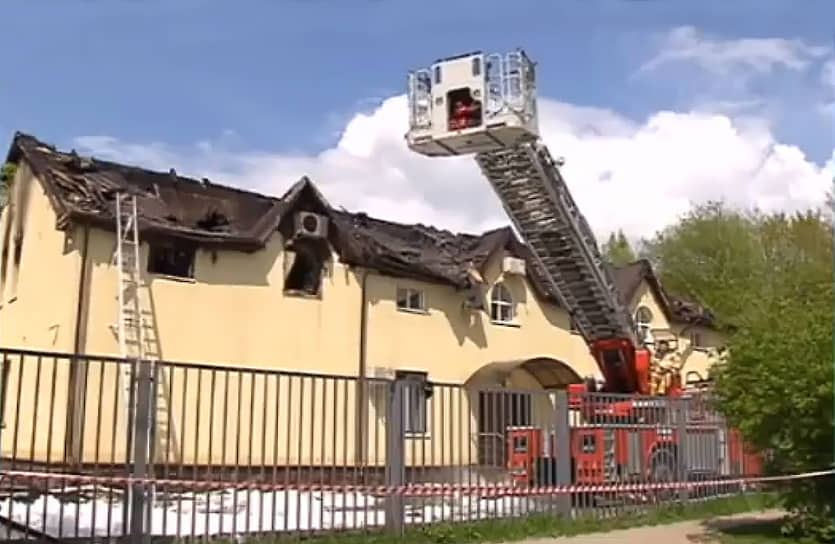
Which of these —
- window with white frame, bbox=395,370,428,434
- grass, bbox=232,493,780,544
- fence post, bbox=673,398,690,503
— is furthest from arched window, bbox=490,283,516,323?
window with white frame, bbox=395,370,428,434

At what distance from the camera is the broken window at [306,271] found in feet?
79.5

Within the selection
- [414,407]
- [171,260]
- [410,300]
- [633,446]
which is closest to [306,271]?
[410,300]

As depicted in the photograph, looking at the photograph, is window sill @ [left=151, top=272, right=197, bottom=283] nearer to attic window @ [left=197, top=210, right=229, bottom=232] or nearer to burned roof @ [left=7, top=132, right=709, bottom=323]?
burned roof @ [left=7, top=132, right=709, bottom=323]

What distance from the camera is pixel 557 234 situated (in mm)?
23016

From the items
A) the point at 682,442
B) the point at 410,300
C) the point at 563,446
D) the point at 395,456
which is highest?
the point at 410,300

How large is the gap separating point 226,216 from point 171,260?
2.12m

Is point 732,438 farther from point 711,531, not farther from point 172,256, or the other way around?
point 172,256

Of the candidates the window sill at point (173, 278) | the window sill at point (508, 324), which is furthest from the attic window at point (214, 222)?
the window sill at point (508, 324)

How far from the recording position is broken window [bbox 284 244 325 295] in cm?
2422

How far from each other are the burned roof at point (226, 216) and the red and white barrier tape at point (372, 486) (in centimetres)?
1072

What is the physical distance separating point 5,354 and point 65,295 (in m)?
11.9

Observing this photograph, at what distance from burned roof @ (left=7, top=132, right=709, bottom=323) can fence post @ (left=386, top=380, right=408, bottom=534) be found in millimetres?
10816

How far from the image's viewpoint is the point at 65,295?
69.8ft

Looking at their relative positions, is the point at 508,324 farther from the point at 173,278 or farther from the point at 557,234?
the point at 173,278
